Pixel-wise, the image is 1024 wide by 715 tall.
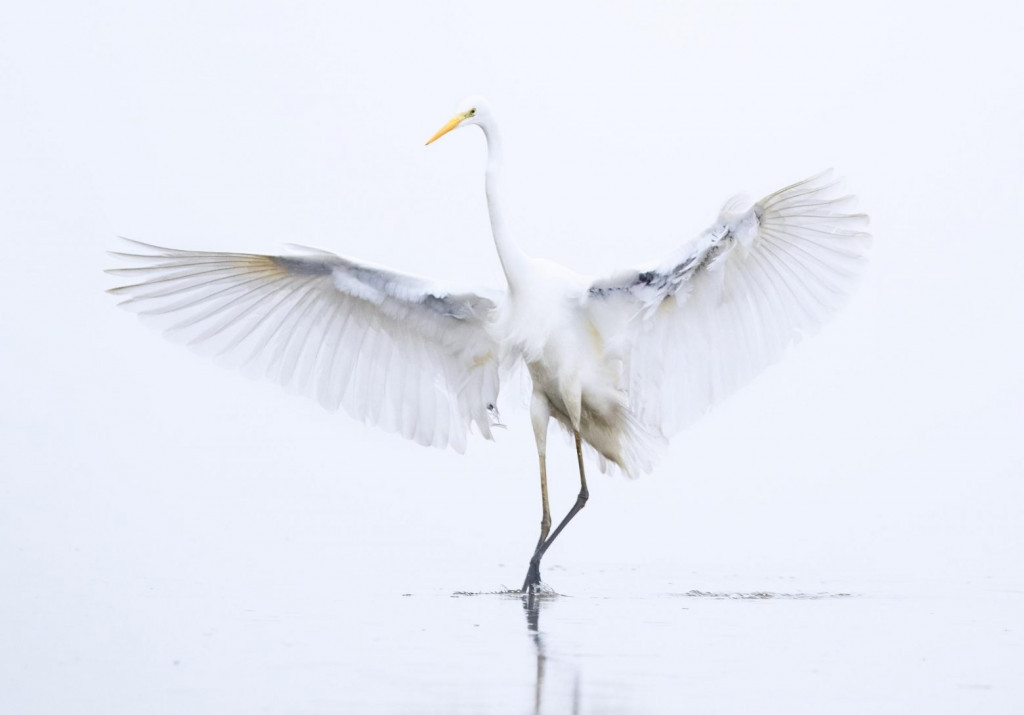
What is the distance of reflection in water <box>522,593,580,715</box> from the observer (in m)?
5.89

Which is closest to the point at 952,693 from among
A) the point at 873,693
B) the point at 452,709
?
the point at 873,693

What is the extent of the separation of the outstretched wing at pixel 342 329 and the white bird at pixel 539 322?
0.01 meters

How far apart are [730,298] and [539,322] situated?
1251 mm

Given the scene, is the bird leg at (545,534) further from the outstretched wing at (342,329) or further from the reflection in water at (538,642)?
the outstretched wing at (342,329)

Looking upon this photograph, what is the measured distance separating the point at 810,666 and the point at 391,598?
10.3ft

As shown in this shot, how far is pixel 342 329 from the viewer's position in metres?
10.5

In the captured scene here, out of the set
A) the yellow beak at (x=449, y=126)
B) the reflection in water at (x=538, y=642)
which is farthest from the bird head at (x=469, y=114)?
the reflection in water at (x=538, y=642)

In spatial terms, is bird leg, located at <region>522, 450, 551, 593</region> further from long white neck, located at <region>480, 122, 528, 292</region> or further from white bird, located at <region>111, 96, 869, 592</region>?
long white neck, located at <region>480, 122, 528, 292</region>

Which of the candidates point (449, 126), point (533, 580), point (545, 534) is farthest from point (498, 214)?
point (533, 580)

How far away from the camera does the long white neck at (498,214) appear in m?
9.91

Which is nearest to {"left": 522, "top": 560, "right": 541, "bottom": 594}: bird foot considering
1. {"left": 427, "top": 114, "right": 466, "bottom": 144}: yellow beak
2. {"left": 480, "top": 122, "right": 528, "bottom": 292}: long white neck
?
{"left": 480, "top": 122, "right": 528, "bottom": 292}: long white neck

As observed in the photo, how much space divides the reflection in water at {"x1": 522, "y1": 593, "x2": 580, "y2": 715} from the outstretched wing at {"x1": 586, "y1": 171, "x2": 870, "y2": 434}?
1.46m

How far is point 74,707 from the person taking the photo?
5816 millimetres

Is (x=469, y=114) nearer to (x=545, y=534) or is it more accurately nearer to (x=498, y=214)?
(x=498, y=214)
